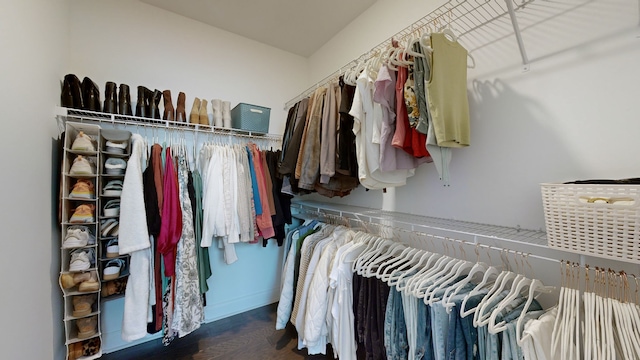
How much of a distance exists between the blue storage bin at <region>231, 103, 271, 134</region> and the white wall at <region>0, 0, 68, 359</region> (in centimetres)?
112

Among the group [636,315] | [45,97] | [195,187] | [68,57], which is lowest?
[636,315]

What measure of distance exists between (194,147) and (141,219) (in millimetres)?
829

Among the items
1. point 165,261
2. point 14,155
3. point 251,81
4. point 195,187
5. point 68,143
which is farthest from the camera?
point 251,81

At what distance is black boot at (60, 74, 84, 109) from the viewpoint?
1.49m

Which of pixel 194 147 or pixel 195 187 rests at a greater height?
pixel 194 147

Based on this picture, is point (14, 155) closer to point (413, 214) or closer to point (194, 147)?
point (194, 147)

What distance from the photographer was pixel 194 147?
2.11 meters

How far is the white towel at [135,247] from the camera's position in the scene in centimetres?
146

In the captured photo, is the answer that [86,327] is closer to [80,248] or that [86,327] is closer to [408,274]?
[80,248]

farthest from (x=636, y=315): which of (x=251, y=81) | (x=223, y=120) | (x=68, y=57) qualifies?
(x=68, y=57)

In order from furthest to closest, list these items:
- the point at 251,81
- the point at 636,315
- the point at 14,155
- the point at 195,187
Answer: the point at 251,81 → the point at 195,187 → the point at 14,155 → the point at 636,315

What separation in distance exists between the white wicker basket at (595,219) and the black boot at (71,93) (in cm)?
258

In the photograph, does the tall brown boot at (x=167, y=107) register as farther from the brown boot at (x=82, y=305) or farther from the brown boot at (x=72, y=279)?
the brown boot at (x=82, y=305)

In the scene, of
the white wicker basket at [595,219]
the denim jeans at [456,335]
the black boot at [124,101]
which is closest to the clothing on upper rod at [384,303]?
the denim jeans at [456,335]
